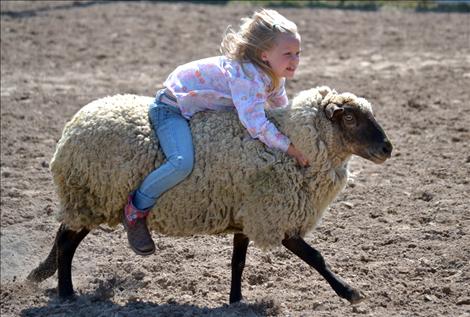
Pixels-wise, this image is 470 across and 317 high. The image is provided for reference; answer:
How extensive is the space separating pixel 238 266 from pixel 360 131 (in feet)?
3.89

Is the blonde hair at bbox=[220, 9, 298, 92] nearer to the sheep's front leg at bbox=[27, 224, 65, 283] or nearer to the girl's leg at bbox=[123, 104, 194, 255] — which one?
the girl's leg at bbox=[123, 104, 194, 255]

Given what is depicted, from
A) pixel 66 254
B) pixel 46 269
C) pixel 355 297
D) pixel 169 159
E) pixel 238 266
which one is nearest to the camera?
pixel 355 297

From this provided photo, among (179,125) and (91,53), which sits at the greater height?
(179,125)

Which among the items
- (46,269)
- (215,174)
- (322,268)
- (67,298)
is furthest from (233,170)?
(46,269)

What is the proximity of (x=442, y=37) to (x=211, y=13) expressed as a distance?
445 cm

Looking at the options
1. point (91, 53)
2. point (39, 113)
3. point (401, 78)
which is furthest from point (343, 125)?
point (91, 53)

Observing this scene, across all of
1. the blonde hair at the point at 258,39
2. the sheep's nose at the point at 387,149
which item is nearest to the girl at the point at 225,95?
the blonde hair at the point at 258,39

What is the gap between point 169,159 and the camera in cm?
542

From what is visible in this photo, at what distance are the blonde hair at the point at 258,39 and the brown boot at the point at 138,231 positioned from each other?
112 cm

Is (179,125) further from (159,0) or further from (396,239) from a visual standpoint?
(159,0)

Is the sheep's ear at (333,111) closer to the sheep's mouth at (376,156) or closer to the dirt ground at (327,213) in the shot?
the sheep's mouth at (376,156)

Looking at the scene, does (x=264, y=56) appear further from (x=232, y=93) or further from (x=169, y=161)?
(x=169, y=161)

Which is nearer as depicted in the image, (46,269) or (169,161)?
(169,161)

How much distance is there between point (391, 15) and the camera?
16.2 meters
